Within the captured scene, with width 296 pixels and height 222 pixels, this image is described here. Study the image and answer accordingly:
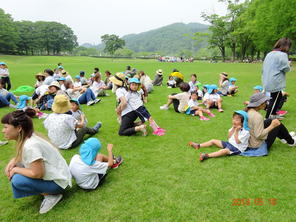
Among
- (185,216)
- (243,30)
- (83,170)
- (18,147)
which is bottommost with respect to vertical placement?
(185,216)

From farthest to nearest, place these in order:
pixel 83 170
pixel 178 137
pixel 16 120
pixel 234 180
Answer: pixel 178 137 → pixel 234 180 → pixel 83 170 → pixel 16 120

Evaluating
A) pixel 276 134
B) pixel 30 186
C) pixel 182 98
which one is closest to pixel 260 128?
pixel 276 134

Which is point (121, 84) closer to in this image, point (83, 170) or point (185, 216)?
point (83, 170)

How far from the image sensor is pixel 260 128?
3803 mm

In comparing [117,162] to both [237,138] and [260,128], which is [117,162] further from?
[260,128]

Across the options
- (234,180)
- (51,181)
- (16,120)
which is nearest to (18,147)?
(16,120)

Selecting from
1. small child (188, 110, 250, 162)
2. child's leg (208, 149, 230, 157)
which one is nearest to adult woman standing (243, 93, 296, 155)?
small child (188, 110, 250, 162)

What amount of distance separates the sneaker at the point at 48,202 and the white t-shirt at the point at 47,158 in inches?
10.8

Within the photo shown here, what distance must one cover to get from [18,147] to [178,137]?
12.4 feet

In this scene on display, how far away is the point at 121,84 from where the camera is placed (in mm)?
5598

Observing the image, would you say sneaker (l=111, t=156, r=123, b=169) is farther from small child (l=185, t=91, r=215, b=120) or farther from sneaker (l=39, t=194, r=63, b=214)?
small child (l=185, t=91, r=215, b=120)

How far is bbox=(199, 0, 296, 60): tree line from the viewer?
1090 inches

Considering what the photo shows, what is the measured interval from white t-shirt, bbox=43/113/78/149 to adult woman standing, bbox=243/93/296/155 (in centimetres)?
385

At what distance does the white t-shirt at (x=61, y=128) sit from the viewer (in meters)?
4.38
